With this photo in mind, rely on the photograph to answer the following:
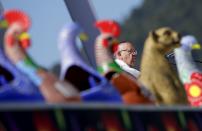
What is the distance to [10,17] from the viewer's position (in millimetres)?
3672

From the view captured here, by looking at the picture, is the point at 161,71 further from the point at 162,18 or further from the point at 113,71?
the point at 162,18

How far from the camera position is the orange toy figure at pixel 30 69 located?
3.53 meters

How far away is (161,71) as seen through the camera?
4238 millimetres

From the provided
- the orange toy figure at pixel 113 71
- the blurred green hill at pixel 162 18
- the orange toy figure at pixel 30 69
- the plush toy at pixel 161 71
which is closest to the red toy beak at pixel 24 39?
the orange toy figure at pixel 30 69

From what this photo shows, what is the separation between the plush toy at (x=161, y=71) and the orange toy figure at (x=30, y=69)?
69cm

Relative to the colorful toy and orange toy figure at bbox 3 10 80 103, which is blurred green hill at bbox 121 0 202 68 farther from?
the colorful toy

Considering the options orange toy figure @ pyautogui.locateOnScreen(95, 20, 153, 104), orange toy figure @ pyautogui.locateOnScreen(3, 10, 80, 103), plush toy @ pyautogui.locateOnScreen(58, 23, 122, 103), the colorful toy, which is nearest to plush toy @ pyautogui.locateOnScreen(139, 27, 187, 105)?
orange toy figure @ pyautogui.locateOnScreen(95, 20, 153, 104)

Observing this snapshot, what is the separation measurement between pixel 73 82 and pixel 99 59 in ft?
1.04

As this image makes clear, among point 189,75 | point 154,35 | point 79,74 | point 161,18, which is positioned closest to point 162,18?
point 161,18

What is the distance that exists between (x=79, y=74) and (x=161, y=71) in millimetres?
592

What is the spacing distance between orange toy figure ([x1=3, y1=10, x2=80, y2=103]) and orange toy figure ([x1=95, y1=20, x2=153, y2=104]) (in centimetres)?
44

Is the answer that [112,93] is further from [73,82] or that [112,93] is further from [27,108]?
[27,108]

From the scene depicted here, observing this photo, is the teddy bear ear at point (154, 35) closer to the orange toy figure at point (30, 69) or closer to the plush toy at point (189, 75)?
the plush toy at point (189, 75)

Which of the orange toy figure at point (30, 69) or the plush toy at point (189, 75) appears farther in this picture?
the plush toy at point (189, 75)
